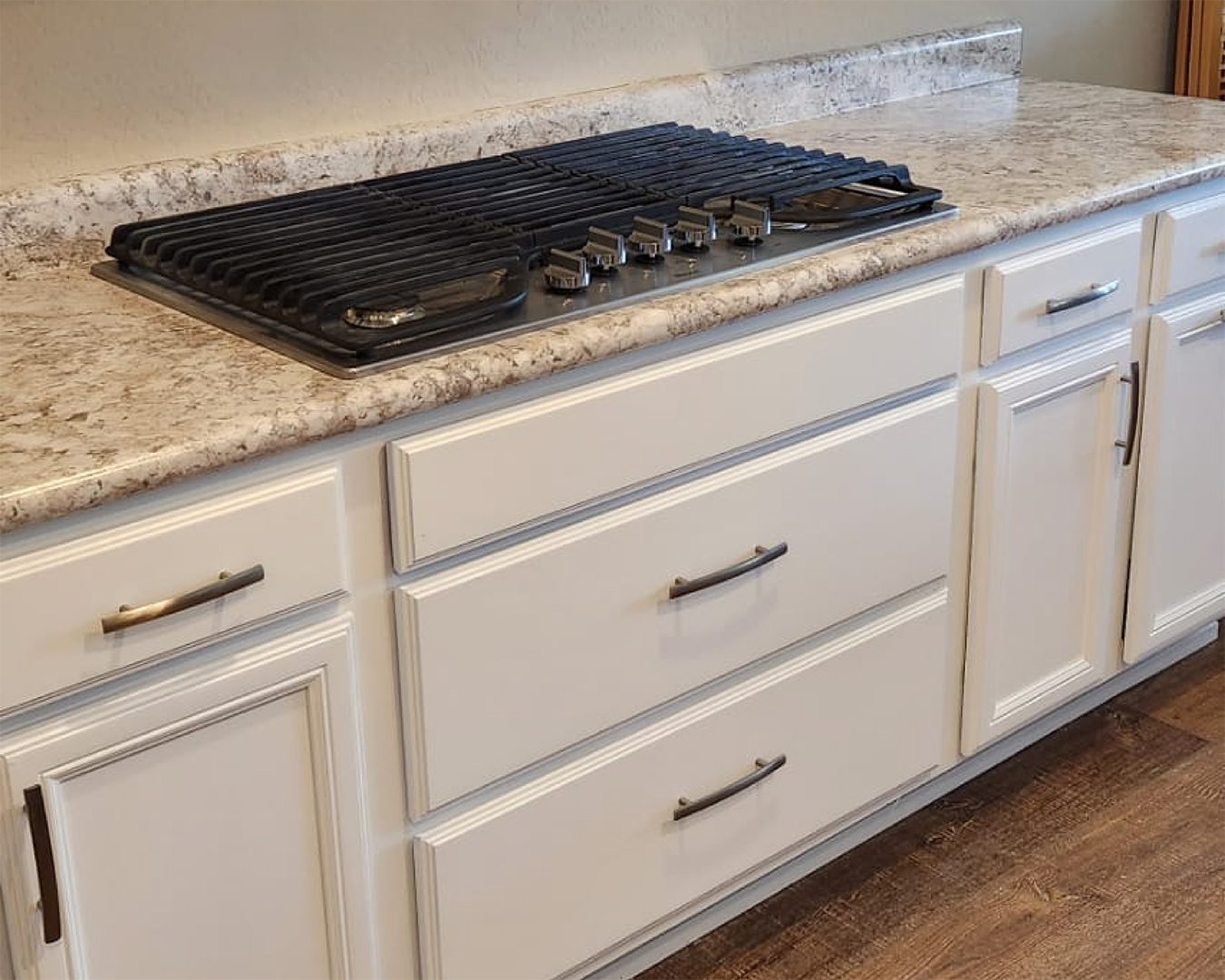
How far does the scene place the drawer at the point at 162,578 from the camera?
4.26 feet

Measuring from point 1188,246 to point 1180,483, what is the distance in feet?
1.21

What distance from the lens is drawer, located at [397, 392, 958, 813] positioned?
1607 mm

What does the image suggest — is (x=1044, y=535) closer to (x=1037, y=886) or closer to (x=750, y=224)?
(x=1037, y=886)

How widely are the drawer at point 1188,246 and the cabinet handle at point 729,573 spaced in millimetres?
749

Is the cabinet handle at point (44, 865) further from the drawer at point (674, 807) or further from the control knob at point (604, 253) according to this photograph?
the control knob at point (604, 253)

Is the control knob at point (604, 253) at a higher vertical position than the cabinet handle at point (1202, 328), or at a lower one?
higher

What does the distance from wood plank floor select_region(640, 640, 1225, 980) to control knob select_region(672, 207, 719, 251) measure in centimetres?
89

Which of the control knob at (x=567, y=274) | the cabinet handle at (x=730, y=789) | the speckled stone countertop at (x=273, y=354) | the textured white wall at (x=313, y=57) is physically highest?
the textured white wall at (x=313, y=57)

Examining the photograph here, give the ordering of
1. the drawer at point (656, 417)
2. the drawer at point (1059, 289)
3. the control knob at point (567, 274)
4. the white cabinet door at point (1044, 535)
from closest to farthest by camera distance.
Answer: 1. the drawer at point (656, 417)
2. the control knob at point (567, 274)
3. the drawer at point (1059, 289)
4. the white cabinet door at point (1044, 535)

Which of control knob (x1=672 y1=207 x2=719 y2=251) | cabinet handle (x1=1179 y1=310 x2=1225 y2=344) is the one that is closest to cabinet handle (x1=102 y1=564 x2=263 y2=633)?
control knob (x1=672 y1=207 x2=719 y2=251)

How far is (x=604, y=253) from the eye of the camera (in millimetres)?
1732

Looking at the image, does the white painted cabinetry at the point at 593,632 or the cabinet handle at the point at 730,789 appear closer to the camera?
the white painted cabinetry at the point at 593,632

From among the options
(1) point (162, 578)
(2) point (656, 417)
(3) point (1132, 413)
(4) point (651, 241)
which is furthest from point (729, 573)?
(3) point (1132, 413)

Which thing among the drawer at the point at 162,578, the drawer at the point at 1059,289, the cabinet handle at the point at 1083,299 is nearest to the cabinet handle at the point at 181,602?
the drawer at the point at 162,578
